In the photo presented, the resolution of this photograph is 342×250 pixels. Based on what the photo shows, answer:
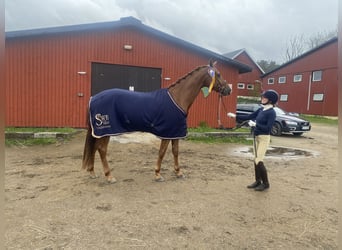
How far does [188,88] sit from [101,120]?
1.61 m

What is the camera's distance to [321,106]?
24844 millimetres

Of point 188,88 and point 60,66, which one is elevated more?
point 60,66

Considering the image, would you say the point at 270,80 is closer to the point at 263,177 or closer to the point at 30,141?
the point at 30,141

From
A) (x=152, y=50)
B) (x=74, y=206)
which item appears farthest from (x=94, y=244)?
(x=152, y=50)

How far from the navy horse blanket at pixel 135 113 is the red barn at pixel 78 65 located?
6.11 meters

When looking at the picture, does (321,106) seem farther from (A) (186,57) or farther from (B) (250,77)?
(A) (186,57)

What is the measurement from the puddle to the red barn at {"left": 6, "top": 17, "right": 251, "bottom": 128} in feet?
13.4

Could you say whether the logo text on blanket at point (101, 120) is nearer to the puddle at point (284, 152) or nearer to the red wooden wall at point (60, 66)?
the puddle at point (284, 152)

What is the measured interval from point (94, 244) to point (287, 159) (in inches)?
225

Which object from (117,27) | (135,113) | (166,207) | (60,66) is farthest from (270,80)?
(166,207)

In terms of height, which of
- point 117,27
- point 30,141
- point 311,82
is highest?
point 117,27

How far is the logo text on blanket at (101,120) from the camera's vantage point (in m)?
4.34

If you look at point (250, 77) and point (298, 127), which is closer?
point (298, 127)

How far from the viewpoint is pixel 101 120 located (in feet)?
14.3
